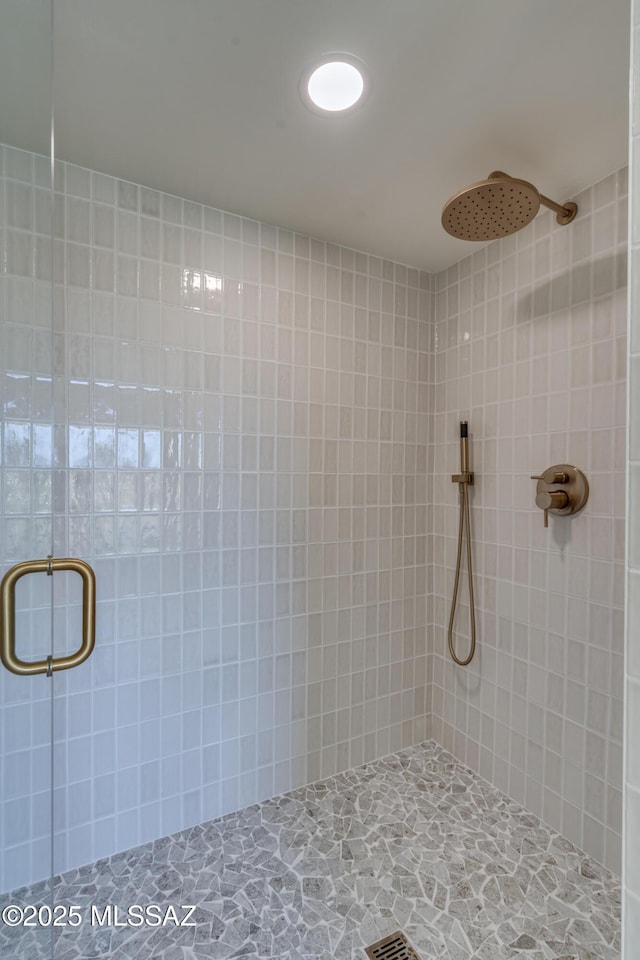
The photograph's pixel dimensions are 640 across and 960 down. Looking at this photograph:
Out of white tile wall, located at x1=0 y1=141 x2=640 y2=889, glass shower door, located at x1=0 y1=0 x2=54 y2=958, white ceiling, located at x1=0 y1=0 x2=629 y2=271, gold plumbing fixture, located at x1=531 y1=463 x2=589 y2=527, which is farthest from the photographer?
gold plumbing fixture, located at x1=531 y1=463 x2=589 y2=527

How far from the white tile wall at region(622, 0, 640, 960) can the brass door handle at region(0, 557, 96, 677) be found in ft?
3.56

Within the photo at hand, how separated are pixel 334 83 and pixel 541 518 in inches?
58.9

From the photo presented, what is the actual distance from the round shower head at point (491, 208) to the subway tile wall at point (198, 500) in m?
0.63

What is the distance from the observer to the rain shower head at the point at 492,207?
1.17 m

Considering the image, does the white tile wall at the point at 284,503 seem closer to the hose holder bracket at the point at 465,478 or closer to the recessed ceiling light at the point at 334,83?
the hose holder bracket at the point at 465,478

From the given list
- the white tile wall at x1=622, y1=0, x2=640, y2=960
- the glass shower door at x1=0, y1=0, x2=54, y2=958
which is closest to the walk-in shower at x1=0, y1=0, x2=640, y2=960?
the glass shower door at x1=0, y1=0, x2=54, y2=958

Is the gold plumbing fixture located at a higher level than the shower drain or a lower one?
higher

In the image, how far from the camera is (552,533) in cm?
159

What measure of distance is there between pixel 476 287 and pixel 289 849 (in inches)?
89.4

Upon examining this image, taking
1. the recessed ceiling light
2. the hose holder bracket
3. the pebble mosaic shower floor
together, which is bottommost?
the pebble mosaic shower floor

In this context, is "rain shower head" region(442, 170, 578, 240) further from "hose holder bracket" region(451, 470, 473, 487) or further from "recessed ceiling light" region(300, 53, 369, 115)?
"hose holder bracket" region(451, 470, 473, 487)

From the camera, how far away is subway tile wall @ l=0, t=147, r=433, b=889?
4.36 ft

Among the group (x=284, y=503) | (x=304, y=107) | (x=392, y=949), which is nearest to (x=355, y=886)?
(x=392, y=949)

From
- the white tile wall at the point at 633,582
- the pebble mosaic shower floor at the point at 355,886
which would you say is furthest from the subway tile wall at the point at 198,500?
the white tile wall at the point at 633,582
